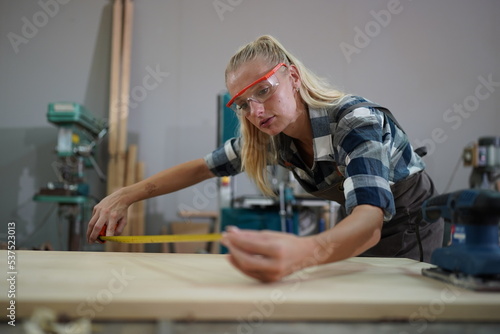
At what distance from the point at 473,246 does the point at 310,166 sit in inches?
30.3

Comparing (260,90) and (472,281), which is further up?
(260,90)

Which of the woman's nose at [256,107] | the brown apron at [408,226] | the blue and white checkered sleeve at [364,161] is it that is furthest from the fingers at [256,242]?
the brown apron at [408,226]

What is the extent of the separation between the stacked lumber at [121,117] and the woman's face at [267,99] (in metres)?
3.20

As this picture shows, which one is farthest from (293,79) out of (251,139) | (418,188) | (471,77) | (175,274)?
(471,77)

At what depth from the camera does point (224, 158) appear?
166 centimetres

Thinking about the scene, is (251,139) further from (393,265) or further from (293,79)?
(393,265)

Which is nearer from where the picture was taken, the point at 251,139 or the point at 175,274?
the point at 175,274

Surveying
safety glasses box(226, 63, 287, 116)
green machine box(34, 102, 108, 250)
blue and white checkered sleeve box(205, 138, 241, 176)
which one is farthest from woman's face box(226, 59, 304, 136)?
green machine box(34, 102, 108, 250)

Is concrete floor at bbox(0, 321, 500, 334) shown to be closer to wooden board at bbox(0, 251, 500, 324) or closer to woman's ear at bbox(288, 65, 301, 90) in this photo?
wooden board at bbox(0, 251, 500, 324)

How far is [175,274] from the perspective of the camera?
35.1 inches

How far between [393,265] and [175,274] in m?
0.60

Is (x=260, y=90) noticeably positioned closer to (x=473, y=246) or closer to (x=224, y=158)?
(x=224, y=158)

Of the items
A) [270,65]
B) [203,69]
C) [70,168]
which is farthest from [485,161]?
[70,168]

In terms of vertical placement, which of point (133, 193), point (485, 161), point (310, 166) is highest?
point (485, 161)
